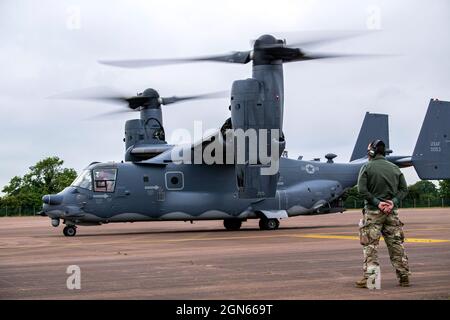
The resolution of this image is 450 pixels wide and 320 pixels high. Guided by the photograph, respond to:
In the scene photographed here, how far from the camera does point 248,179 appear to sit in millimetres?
22469

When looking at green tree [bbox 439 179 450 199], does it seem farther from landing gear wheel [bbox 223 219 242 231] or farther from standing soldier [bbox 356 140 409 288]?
standing soldier [bbox 356 140 409 288]

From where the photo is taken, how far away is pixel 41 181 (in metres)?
98.1

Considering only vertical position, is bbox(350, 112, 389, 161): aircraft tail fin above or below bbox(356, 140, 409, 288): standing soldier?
above

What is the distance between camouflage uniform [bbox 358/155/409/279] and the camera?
9242 millimetres

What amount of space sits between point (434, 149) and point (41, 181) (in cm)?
7808

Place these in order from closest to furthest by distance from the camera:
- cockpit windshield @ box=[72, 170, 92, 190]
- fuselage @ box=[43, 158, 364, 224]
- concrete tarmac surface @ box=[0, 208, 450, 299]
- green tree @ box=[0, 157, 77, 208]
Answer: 1. concrete tarmac surface @ box=[0, 208, 450, 299]
2. fuselage @ box=[43, 158, 364, 224]
3. cockpit windshield @ box=[72, 170, 92, 190]
4. green tree @ box=[0, 157, 77, 208]

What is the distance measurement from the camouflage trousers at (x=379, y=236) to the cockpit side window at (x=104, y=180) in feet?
55.6

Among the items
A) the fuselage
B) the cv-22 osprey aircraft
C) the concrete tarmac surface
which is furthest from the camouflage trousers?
the fuselage

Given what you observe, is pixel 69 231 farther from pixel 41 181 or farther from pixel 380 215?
pixel 41 181

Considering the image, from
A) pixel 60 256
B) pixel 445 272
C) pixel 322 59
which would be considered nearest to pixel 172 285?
pixel 445 272

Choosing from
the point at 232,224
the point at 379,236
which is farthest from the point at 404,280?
the point at 232,224

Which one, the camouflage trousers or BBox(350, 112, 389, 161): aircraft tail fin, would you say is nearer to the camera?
the camouflage trousers
